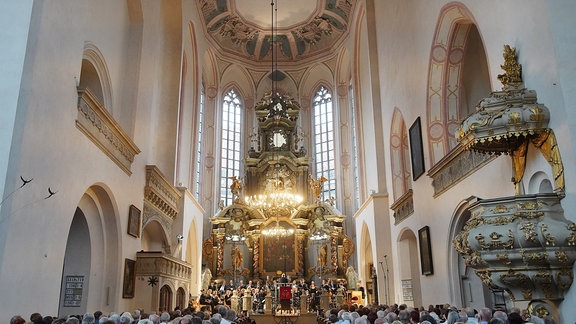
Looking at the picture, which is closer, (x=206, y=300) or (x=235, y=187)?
(x=206, y=300)

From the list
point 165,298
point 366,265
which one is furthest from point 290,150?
point 165,298

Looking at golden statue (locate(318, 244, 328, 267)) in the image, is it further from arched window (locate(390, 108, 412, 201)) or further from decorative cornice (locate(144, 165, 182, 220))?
decorative cornice (locate(144, 165, 182, 220))

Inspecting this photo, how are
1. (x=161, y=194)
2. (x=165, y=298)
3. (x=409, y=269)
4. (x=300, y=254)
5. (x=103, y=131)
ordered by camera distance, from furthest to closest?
(x=300, y=254)
(x=409, y=269)
(x=161, y=194)
(x=165, y=298)
(x=103, y=131)

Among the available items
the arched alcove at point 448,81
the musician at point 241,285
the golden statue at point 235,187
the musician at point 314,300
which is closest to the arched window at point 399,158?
the arched alcove at point 448,81

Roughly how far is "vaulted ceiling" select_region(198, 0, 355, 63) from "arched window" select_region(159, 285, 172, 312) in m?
12.7

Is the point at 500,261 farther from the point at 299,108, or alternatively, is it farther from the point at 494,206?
the point at 299,108

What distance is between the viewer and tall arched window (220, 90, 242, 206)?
26141mm

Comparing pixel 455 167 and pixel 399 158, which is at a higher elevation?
pixel 399 158

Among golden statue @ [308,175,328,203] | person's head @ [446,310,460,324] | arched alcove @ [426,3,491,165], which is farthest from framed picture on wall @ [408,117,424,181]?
golden statue @ [308,175,328,203]

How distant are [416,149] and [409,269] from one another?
4064 mm

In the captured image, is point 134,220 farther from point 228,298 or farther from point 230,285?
point 230,285

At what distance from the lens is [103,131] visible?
1005 cm

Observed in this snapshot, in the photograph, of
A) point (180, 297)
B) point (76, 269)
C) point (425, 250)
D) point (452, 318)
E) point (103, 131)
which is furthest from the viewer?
point (180, 297)

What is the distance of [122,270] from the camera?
36.9ft
